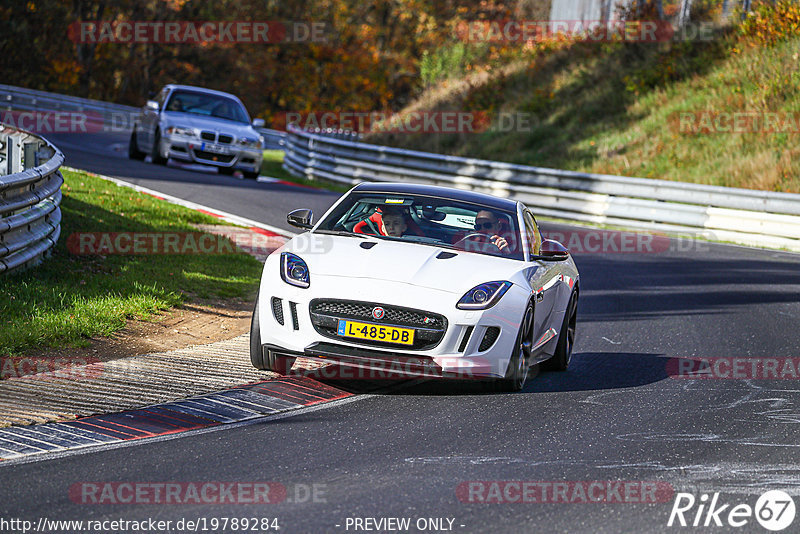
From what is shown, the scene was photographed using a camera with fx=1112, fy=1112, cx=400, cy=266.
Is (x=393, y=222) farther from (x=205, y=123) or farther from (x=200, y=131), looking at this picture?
(x=205, y=123)

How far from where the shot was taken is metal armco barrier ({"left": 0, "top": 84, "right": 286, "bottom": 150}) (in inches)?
1419

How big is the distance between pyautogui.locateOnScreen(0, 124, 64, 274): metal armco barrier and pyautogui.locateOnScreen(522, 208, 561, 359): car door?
14.3 feet

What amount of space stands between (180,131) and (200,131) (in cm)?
42

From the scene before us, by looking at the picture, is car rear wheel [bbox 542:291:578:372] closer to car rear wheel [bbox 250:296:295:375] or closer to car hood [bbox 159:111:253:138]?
car rear wheel [bbox 250:296:295:375]

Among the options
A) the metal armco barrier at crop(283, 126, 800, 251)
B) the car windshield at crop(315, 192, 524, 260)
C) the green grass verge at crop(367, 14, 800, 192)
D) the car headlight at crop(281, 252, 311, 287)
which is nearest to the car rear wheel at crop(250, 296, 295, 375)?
the car headlight at crop(281, 252, 311, 287)

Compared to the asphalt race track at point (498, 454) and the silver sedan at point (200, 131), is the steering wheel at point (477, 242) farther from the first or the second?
the silver sedan at point (200, 131)

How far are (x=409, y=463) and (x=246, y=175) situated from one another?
64.0ft

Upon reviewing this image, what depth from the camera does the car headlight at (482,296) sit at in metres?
7.48

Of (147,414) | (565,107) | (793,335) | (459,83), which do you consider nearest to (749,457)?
(147,414)

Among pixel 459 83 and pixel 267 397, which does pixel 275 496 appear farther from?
pixel 459 83

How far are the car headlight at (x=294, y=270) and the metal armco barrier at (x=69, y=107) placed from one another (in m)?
27.1

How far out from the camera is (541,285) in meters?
8.38

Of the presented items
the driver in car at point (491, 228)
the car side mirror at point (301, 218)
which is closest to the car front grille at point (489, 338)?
the driver in car at point (491, 228)

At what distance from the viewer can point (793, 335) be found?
11.5m
